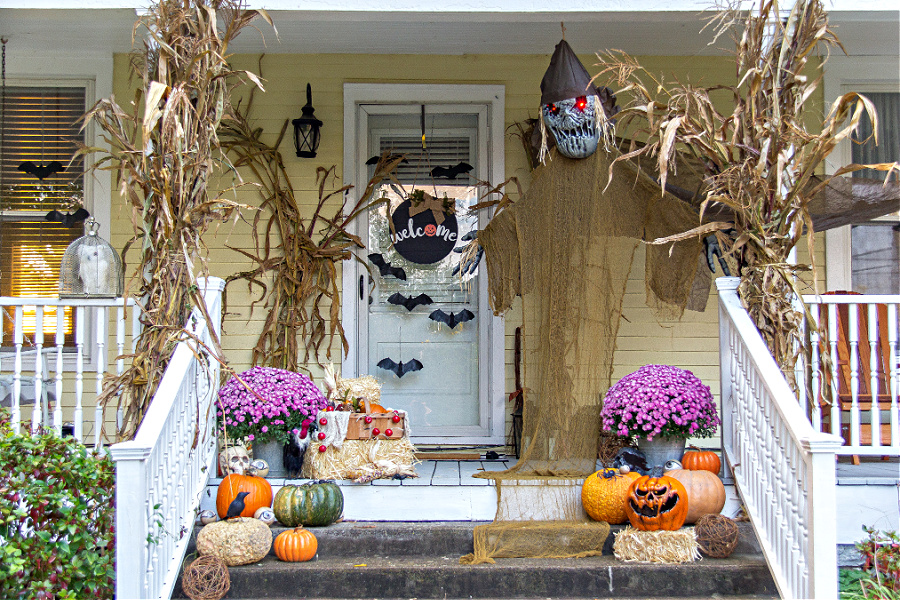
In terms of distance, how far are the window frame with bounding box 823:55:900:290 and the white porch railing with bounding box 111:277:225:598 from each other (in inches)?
158

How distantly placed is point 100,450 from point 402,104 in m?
3.04

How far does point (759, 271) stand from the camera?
11.1 ft

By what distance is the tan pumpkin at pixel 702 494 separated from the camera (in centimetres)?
333

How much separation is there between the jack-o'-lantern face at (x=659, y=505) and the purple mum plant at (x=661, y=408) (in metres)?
0.45

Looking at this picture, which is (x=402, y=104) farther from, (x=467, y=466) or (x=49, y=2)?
(x=467, y=466)

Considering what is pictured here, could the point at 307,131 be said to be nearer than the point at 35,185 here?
Yes

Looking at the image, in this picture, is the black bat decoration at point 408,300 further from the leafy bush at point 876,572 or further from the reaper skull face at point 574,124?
the leafy bush at point 876,572

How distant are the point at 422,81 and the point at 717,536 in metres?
3.43

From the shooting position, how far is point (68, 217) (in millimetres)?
4930

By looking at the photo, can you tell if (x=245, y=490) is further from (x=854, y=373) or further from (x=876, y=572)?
(x=854, y=373)

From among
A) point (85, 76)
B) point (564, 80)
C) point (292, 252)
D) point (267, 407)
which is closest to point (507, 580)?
point (267, 407)

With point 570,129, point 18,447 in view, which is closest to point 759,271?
point 570,129

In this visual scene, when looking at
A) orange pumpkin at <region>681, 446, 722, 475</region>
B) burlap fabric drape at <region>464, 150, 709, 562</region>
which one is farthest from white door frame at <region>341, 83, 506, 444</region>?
orange pumpkin at <region>681, 446, 722, 475</region>

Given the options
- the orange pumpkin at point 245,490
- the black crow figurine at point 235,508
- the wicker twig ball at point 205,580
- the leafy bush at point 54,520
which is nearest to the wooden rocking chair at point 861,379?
the orange pumpkin at point 245,490
